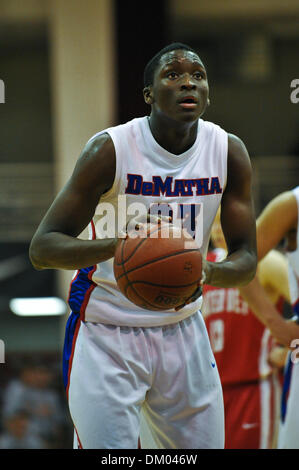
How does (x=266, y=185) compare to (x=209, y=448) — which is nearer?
(x=209, y=448)

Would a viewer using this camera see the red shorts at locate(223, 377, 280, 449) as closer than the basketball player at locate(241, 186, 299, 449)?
No

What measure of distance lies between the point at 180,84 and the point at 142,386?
910mm

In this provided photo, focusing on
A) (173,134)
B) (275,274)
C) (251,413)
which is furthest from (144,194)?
(251,413)

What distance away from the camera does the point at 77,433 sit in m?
2.20

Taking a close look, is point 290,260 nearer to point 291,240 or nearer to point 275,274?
point 291,240

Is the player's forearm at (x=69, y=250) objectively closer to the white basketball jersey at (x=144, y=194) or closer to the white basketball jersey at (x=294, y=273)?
the white basketball jersey at (x=144, y=194)

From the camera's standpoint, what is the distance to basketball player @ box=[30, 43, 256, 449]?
6.89 ft

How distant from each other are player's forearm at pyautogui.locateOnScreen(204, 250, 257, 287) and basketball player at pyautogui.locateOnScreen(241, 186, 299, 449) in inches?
26.5

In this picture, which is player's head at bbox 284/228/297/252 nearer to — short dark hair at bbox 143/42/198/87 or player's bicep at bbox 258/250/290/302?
player's bicep at bbox 258/250/290/302

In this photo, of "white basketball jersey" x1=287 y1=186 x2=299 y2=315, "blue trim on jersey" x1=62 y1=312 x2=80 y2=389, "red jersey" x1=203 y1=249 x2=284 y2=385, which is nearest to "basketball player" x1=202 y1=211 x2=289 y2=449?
"red jersey" x1=203 y1=249 x2=284 y2=385

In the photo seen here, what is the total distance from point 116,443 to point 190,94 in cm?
105

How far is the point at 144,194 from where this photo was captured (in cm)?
215
